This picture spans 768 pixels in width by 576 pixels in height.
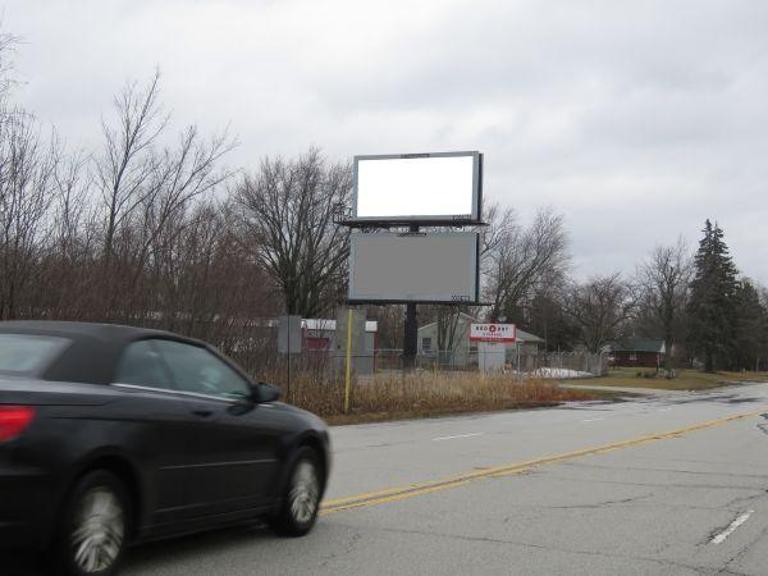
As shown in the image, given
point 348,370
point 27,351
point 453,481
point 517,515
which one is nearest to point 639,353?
point 348,370

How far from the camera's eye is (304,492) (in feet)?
23.8

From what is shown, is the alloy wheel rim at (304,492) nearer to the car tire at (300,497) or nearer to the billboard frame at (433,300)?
the car tire at (300,497)

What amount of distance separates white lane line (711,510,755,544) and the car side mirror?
4.14 m

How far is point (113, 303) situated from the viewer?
1822 cm

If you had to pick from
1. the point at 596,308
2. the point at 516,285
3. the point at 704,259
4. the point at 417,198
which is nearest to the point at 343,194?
the point at 417,198

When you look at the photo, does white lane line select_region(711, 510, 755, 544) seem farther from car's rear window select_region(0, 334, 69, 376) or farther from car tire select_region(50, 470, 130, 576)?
car's rear window select_region(0, 334, 69, 376)

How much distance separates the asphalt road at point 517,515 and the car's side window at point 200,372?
1.25 metres

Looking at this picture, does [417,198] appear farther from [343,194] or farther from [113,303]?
[113,303]

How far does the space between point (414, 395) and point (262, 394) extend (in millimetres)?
19228

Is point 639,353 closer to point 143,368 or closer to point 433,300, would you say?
point 433,300

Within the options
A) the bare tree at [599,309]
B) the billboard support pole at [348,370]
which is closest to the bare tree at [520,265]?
the bare tree at [599,309]

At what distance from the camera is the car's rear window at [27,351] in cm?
525

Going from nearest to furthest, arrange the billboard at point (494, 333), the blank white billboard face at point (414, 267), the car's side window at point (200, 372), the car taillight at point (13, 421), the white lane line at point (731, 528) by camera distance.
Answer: the car taillight at point (13, 421) < the car's side window at point (200, 372) < the white lane line at point (731, 528) < the blank white billboard face at point (414, 267) < the billboard at point (494, 333)

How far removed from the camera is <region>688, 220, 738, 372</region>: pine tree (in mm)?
92562
